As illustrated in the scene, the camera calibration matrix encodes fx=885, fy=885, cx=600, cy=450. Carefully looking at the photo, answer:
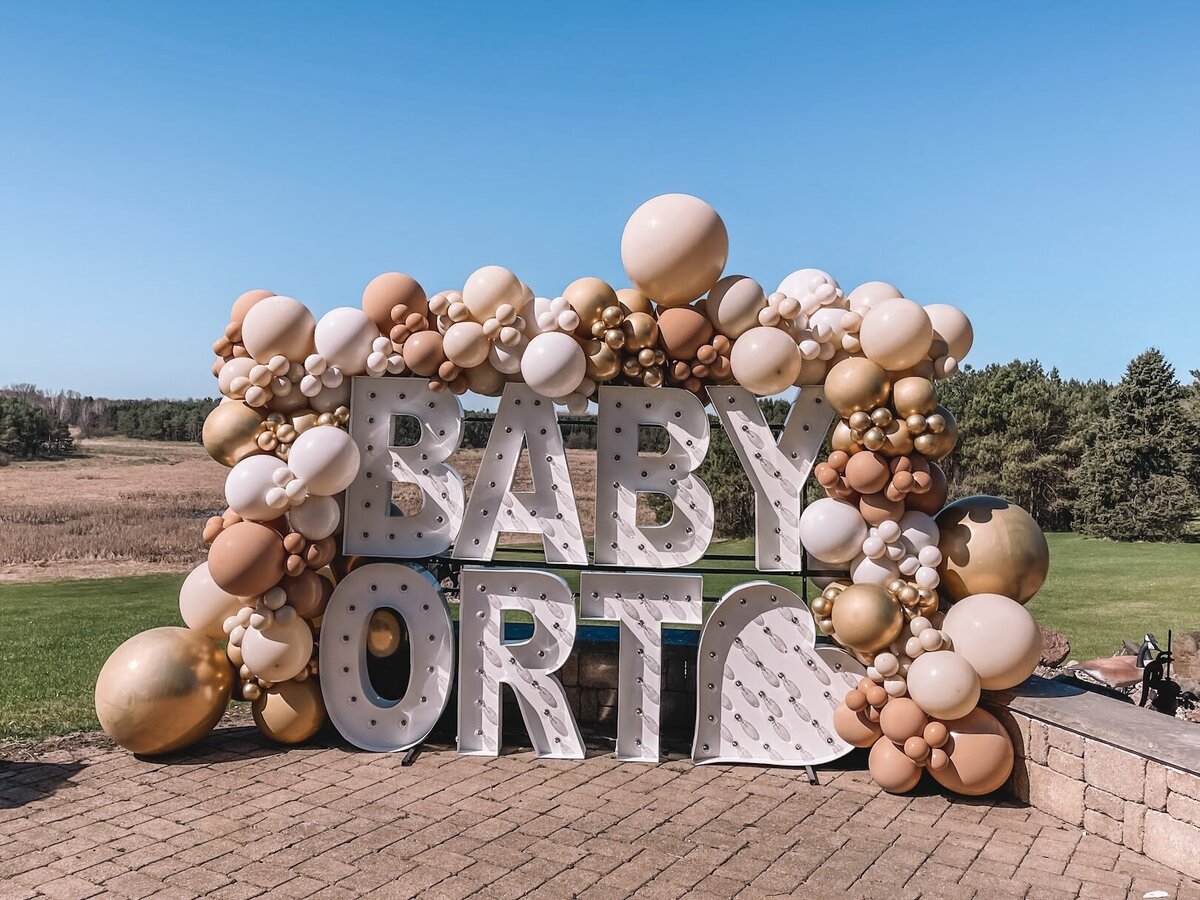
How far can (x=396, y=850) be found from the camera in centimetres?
434

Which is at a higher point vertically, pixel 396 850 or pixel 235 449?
pixel 235 449

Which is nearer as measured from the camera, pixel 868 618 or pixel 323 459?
pixel 868 618

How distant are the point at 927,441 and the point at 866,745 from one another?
1.89 metres

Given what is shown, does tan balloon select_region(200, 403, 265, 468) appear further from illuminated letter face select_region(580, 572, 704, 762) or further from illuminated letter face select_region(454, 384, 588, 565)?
illuminated letter face select_region(580, 572, 704, 762)

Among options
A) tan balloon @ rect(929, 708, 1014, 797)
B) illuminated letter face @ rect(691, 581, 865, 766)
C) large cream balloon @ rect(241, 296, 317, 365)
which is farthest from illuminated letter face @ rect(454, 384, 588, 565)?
tan balloon @ rect(929, 708, 1014, 797)

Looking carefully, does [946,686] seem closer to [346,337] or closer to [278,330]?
[346,337]

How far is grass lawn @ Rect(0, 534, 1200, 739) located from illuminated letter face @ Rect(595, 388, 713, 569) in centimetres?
31

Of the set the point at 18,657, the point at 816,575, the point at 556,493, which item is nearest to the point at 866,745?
the point at 816,575

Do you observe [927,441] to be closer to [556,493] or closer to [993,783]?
[993,783]

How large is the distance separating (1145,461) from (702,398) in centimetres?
2520

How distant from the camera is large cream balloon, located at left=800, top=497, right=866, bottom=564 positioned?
212 inches

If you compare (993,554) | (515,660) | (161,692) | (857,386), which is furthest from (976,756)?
(161,692)

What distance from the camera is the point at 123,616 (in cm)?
1082

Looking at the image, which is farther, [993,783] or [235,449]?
[235,449]
